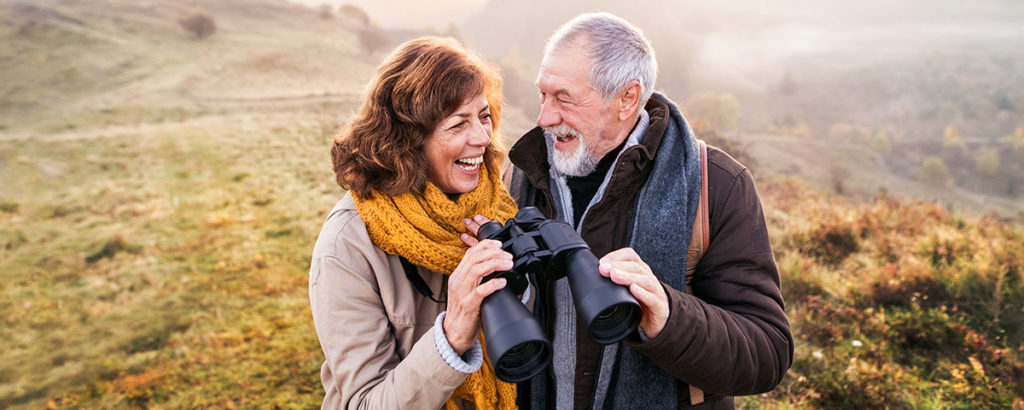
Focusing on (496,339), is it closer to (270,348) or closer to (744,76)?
(270,348)

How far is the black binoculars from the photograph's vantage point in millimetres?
1274

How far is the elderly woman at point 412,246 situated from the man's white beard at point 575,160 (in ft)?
1.13

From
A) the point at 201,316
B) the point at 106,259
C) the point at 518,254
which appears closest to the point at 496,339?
the point at 518,254

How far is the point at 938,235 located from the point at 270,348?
8.98 m

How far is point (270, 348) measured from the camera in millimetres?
5605

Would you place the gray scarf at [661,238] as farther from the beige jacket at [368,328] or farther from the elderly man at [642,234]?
the beige jacket at [368,328]

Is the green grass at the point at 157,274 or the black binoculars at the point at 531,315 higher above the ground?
the black binoculars at the point at 531,315

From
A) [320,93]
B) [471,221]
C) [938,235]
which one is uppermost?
[471,221]

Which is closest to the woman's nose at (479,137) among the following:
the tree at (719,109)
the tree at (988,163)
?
the tree at (719,109)

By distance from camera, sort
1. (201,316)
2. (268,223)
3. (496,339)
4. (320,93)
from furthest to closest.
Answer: (320,93)
(268,223)
(201,316)
(496,339)

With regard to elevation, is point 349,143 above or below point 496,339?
above

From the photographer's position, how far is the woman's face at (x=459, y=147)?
202cm

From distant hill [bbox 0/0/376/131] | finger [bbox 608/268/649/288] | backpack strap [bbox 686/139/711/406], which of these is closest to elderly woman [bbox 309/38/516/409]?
finger [bbox 608/268/649/288]

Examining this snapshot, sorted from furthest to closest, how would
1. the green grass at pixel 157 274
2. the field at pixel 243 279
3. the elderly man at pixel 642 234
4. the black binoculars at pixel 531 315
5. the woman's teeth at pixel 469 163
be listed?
1. the green grass at pixel 157 274
2. the field at pixel 243 279
3. the woman's teeth at pixel 469 163
4. the elderly man at pixel 642 234
5. the black binoculars at pixel 531 315
